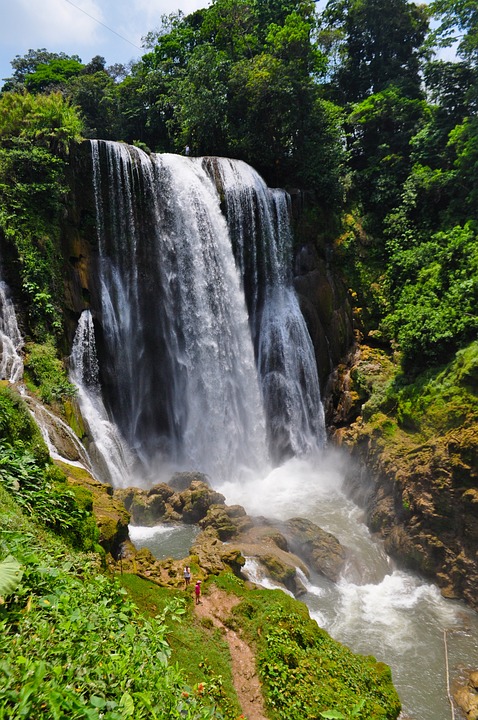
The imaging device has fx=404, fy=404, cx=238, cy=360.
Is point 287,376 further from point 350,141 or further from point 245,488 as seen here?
point 350,141

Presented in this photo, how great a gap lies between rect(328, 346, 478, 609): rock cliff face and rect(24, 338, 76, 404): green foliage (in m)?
10.1

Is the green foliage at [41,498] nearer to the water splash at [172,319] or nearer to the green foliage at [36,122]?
the water splash at [172,319]

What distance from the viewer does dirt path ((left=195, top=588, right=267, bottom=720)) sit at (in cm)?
542

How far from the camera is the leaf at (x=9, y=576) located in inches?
99.4

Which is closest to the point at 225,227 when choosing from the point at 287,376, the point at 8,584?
the point at 287,376

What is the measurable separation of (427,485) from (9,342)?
40.6 feet

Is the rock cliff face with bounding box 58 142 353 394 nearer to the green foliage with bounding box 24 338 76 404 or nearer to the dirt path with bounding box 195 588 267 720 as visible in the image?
the green foliage with bounding box 24 338 76 404

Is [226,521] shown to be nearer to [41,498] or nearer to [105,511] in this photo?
[105,511]

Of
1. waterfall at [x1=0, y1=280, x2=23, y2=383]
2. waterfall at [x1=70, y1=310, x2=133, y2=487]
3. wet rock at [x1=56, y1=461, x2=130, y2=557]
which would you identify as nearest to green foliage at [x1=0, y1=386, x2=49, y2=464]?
wet rock at [x1=56, y1=461, x2=130, y2=557]

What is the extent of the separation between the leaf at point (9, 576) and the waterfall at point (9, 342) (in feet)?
28.4

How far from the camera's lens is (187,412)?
16.4 meters

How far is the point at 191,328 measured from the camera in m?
16.4

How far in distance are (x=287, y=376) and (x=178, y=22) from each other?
28.5 metres

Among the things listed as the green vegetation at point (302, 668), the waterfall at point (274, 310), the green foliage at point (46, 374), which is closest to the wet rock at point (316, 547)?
the green vegetation at point (302, 668)
